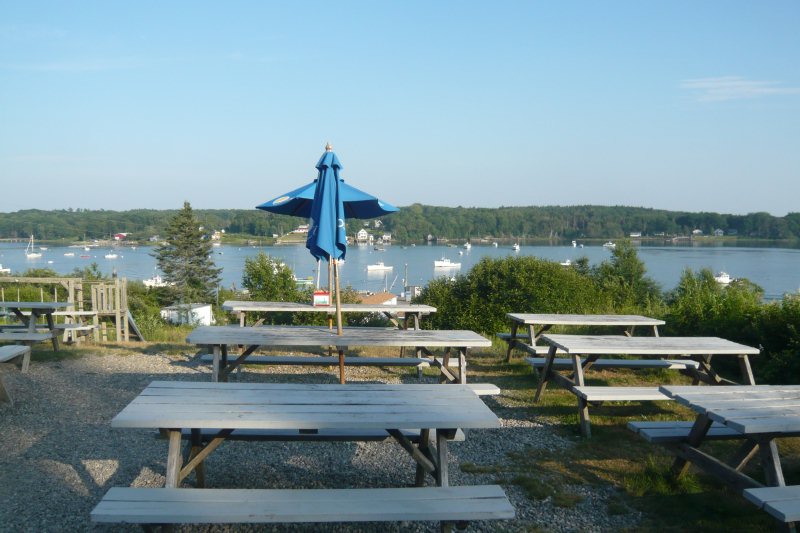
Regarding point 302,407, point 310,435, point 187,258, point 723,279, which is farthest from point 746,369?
point 187,258

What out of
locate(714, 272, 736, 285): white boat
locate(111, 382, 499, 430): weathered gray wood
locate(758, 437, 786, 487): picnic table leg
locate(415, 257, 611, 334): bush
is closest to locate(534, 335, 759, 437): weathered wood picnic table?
locate(758, 437, 786, 487): picnic table leg

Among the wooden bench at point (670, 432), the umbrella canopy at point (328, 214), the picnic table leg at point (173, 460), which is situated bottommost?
the wooden bench at point (670, 432)

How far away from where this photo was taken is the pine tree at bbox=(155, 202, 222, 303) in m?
54.3

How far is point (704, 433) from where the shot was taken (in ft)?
11.6

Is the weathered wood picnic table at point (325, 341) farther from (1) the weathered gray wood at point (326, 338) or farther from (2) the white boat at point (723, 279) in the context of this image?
(2) the white boat at point (723, 279)

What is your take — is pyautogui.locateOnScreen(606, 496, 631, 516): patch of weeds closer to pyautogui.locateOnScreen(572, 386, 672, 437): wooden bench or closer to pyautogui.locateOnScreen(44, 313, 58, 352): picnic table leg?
pyautogui.locateOnScreen(572, 386, 672, 437): wooden bench

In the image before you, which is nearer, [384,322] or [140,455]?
[140,455]

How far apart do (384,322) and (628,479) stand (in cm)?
856

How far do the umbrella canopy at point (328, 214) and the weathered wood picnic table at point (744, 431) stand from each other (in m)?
2.62

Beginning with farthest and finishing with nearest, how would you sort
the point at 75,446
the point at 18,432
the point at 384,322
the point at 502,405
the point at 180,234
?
the point at 180,234 → the point at 384,322 → the point at 502,405 → the point at 18,432 → the point at 75,446

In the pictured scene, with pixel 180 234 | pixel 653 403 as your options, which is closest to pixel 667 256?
→ pixel 180 234

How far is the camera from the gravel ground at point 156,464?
323cm

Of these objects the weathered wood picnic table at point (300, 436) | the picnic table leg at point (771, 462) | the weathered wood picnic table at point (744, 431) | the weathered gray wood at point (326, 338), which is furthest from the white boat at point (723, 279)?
the weathered wood picnic table at point (300, 436)

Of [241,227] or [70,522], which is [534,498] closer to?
[70,522]
